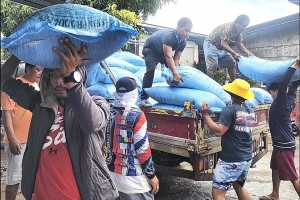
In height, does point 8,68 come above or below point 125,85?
above

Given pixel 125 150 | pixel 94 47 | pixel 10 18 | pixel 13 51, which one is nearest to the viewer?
pixel 13 51

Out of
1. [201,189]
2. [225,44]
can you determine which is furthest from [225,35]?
[201,189]

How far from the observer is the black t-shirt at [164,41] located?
439 cm

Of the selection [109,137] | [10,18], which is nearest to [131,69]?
[109,137]

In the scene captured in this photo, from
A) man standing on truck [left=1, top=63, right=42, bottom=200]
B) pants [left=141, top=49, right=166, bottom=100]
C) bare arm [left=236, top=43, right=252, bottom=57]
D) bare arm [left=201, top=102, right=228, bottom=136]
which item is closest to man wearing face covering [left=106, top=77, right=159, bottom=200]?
bare arm [left=201, top=102, right=228, bottom=136]

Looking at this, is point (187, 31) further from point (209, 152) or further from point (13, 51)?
point (13, 51)

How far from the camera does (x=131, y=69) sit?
5426 mm

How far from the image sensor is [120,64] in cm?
517

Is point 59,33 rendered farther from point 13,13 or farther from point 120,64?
point 13,13

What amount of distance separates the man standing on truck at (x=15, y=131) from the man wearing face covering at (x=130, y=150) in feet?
3.09

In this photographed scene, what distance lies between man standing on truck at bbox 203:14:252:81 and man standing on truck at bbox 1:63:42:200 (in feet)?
9.10

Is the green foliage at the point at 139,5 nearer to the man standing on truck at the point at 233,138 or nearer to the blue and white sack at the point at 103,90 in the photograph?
the blue and white sack at the point at 103,90

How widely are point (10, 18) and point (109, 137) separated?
24.9 ft

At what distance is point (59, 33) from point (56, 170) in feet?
2.19
